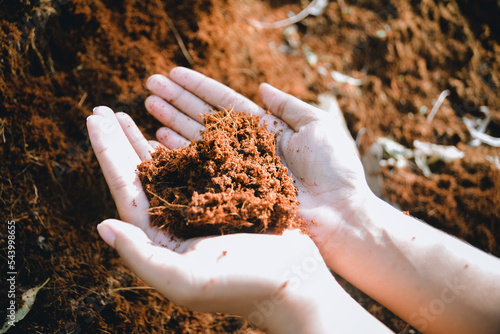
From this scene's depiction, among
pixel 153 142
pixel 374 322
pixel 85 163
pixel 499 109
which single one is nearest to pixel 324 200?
pixel 374 322

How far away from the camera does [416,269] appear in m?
1.93

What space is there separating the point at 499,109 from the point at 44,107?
187 inches

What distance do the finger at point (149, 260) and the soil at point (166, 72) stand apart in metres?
0.79

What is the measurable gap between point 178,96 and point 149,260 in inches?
57.3

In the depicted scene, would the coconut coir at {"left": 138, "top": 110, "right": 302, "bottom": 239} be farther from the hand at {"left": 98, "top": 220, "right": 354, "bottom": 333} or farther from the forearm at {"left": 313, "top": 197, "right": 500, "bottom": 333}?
the forearm at {"left": 313, "top": 197, "right": 500, "bottom": 333}

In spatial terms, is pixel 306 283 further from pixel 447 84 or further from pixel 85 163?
pixel 447 84

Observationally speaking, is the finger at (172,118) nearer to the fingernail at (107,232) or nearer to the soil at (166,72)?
the soil at (166,72)

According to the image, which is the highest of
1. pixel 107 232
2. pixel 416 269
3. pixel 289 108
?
pixel 289 108

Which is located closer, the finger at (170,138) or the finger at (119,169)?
the finger at (119,169)

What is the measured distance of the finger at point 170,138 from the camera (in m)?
2.37

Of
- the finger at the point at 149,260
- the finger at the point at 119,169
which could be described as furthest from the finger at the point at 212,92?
the finger at the point at 149,260

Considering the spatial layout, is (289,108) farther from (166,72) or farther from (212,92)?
(166,72)

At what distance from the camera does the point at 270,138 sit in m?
2.08

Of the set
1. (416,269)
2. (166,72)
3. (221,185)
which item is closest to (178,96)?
(166,72)
